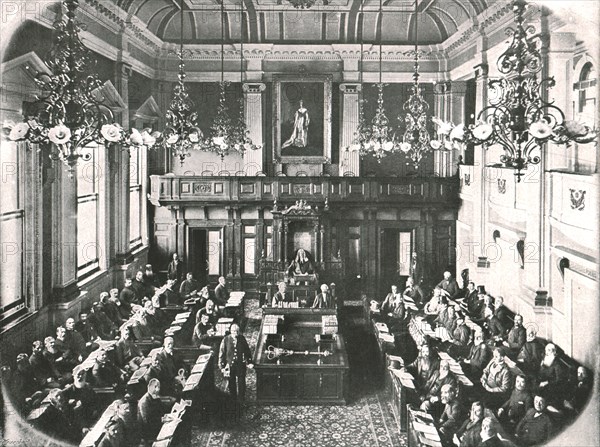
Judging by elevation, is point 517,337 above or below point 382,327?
above

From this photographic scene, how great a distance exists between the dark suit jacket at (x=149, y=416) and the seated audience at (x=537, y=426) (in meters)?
5.11

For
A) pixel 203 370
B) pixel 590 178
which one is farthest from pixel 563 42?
pixel 203 370

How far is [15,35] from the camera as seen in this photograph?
32.3ft

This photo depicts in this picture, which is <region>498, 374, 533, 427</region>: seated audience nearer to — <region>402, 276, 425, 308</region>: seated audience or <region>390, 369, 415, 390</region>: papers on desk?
<region>390, 369, 415, 390</region>: papers on desk

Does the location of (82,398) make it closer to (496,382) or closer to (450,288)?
(496,382)

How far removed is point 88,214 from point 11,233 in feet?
14.7

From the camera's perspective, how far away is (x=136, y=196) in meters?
19.1

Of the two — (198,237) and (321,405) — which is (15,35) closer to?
(321,405)

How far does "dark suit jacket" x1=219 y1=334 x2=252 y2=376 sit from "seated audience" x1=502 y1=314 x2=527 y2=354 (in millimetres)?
4850

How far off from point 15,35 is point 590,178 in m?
9.45

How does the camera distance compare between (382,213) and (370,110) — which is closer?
(382,213)

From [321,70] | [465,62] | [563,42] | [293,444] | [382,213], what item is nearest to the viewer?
[293,444]

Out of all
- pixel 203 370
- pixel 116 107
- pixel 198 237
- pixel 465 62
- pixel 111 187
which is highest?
pixel 465 62

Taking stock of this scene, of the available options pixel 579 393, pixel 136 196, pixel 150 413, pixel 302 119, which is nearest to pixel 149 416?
pixel 150 413
